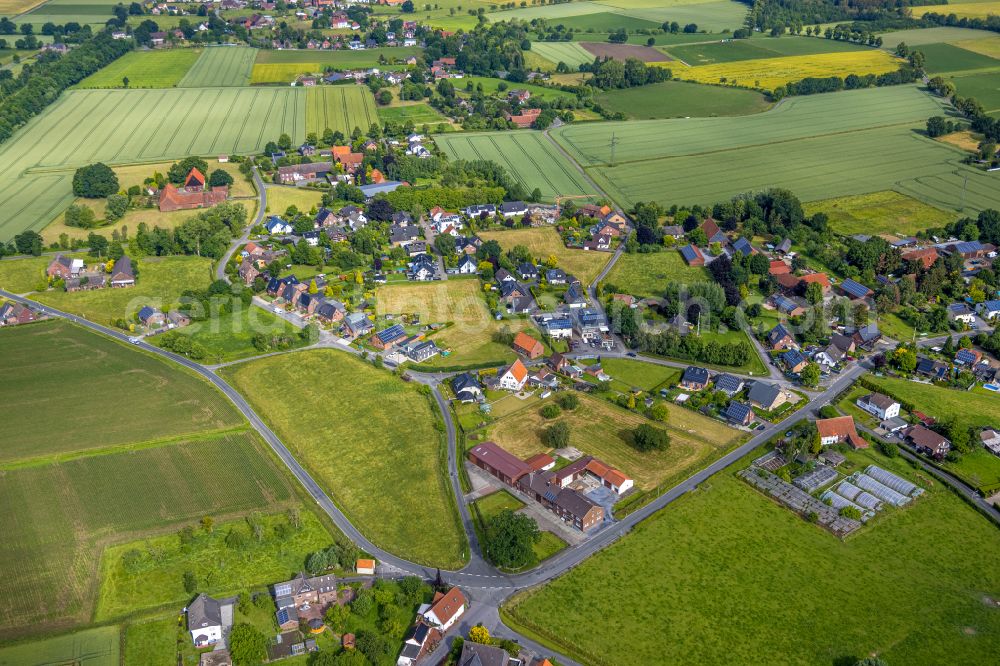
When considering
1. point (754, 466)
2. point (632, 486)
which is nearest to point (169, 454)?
point (632, 486)

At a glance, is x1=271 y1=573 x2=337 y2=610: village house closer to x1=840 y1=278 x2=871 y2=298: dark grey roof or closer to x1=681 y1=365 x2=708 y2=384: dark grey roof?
x1=681 y1=365 x2=708 y2=384: dark grey roof

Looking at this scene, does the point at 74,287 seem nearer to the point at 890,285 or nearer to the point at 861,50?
the point at 890,285

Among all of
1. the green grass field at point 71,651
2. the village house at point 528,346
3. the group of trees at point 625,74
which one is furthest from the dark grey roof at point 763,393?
the group of trees at point 625,74

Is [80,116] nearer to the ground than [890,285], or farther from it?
farther from it

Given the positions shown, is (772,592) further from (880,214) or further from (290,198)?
(290,198)

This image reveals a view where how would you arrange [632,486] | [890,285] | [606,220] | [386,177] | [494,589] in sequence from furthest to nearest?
[386,177]
[606,220]
[890,285]
[632,486]
[494,589]

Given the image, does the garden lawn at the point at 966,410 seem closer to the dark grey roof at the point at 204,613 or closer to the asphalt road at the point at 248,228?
the dark grey roof at the point at 204,613
